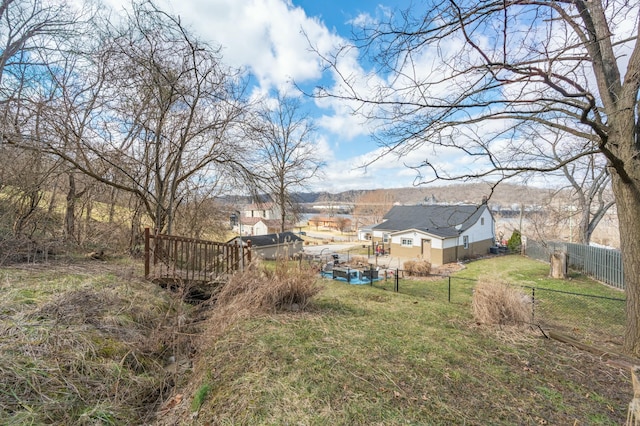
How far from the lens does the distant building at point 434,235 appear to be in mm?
20875

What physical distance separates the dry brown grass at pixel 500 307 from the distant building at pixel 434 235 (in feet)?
47.0

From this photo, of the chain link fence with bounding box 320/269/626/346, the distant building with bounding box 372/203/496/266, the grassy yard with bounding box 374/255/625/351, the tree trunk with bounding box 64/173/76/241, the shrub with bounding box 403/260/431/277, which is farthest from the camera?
the distant building with bounding box 372/203/496/266

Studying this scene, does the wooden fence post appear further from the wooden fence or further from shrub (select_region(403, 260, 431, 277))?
shrub (select_region(403, 260, 431, 277))

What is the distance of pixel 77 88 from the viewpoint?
24.3ft

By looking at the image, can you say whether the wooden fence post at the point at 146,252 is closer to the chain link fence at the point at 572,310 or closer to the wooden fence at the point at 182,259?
the wooden fence at the point at 182,259

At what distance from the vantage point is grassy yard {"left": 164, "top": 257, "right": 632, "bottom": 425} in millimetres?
2264

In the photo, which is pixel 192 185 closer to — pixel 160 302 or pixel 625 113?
pixel 160 302

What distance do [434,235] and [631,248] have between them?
58.9 ft

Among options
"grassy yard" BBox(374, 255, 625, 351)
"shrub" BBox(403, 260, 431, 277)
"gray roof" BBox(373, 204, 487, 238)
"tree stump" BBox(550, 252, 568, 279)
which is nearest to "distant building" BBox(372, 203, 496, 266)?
"gray roof" BBox(373, 204, 487, 238)

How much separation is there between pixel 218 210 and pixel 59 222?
6121 mm

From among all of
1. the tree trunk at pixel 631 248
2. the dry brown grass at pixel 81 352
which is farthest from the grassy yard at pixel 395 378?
the tree trunk at pixel 631 248

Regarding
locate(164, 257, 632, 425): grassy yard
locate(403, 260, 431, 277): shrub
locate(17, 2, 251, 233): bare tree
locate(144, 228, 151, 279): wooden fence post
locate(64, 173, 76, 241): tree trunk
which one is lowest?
locate(403, 260, 431, 277): shrub

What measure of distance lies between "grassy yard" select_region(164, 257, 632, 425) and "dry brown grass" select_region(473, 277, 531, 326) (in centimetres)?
32

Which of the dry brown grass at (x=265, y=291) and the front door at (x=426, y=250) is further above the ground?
the dry brown grass at (x=265, y=291)
